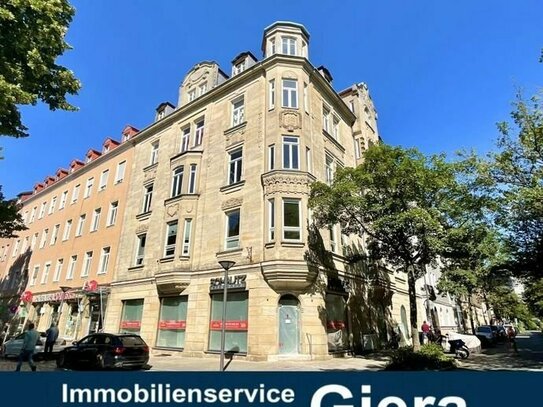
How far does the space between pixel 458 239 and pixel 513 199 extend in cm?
294

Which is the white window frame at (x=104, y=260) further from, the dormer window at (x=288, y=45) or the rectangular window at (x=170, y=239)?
the dormer window at (x=288, y=45)

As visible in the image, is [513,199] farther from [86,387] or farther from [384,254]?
[86,387]

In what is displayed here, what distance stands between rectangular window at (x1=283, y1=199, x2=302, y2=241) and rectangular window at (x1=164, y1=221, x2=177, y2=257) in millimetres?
7680

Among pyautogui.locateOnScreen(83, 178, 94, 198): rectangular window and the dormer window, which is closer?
the dormer window

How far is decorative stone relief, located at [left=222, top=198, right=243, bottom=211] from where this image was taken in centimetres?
1897

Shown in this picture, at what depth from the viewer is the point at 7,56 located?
11516mm

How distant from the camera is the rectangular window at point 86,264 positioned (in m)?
27.7

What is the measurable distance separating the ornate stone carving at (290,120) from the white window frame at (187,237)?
822cm

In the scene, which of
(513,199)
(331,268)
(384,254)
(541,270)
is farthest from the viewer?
(541,270)

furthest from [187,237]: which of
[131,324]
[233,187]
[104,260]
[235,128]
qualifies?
[104,260]

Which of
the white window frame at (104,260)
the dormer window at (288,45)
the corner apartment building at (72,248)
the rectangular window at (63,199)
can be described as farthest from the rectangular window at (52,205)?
the dormer window at (288,45)

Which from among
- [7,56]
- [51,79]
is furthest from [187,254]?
[7,56]

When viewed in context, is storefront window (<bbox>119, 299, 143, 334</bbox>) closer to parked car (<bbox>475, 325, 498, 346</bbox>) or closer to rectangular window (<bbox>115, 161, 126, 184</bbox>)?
rectangular window (<bbox>115, 161, 126, 184</bbox>)

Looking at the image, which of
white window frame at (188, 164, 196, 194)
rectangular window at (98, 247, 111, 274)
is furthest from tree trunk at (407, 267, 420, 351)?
rectangular window at (98, 247, 111, 274)
